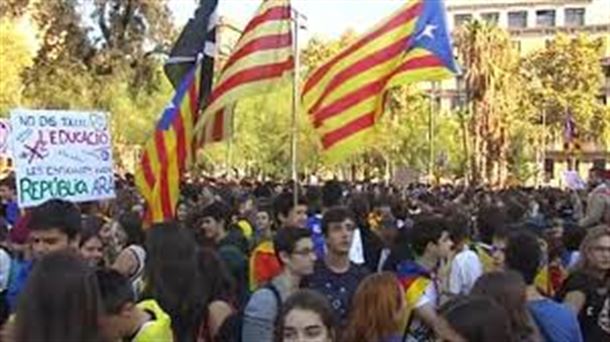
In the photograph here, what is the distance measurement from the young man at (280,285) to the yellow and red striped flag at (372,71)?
379 centimetres

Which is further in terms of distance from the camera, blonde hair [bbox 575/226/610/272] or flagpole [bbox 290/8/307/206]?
flagpole [bbox 290/8/307/206]

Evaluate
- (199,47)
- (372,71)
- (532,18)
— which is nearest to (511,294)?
(199,47)

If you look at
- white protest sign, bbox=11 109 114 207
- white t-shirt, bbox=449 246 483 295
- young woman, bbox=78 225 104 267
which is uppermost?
white protest sign, bbox=11 109 114 207

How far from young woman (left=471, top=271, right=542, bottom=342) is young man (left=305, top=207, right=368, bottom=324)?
128cm

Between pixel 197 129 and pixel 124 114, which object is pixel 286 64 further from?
pixel 124 114

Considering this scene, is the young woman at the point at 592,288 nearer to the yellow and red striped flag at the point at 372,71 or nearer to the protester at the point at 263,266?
the protester at the point at 263,266

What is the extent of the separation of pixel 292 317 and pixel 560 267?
4.23 meters

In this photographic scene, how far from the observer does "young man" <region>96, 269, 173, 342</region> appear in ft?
14.0

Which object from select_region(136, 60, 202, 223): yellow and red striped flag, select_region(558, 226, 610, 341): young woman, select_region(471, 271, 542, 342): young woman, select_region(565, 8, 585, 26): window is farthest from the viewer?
select_region(565, 8, 585, 26): window

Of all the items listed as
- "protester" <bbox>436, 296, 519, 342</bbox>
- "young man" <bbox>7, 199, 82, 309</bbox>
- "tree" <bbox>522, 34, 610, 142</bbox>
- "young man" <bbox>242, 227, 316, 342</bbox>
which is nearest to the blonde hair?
"young man" <bbox>242, 227, 316, 342</bbox>

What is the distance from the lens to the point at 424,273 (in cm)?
644

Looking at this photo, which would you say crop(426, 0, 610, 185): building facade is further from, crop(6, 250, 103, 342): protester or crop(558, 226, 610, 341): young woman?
crop(6, 250, 103, 342): protester

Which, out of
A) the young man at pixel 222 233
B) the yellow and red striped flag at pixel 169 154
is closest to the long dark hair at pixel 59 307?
the young man at pixel 222 233

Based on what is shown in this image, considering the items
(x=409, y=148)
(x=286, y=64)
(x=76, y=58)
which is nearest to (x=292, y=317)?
(x=286, y=64)
